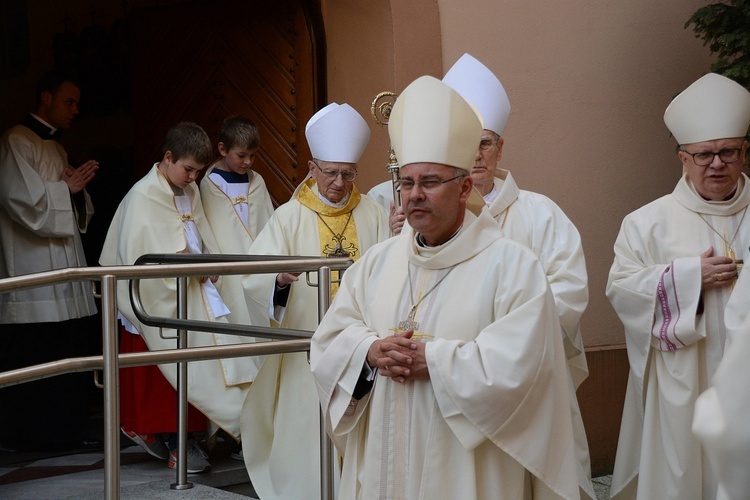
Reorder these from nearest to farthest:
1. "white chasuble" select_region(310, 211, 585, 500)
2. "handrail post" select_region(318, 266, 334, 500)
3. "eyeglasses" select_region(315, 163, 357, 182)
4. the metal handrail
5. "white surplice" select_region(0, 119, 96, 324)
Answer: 1. "white chasuble" select_region(310, 211, 585, 500)
2. the metal handrail
3. "handrail post" select_region(318, 266, 334, 500)
4. "eyeglasses" select_region(315, 163, 357, 182)
5. "white surplice" select_region(0, 119, 96, 324)

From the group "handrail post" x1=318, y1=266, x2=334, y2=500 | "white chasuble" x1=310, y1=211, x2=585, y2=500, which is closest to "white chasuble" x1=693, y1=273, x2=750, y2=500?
"white chasuble" x1=310, y1=211, x2=585, y2=500

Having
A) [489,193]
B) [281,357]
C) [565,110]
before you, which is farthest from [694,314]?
[565,110]

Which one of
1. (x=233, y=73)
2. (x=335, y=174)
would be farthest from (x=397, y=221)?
(x=233, y=73)

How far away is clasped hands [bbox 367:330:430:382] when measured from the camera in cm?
356

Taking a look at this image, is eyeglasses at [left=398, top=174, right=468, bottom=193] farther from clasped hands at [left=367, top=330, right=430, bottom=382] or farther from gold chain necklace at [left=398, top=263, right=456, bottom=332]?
clasped hands at [left=367, top=330, right=430, bottom=382]

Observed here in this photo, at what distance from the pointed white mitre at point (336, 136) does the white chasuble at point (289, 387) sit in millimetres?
280

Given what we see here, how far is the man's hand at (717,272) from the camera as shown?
16.6 feet

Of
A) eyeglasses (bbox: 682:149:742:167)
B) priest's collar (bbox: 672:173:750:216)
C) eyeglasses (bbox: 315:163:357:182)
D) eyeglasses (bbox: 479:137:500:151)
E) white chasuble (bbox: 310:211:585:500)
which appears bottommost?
white chasuble (bbox: 310:211:585:500)

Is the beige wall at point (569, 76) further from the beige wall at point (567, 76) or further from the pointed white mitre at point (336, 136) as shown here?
the pointed white mitre at point (336, 136)

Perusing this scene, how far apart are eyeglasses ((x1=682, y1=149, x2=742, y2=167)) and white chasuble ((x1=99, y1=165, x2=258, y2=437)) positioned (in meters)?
2.70

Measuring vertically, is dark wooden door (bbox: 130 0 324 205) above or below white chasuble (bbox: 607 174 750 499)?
above

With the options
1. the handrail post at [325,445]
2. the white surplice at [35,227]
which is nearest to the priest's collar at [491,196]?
the handrail post at [325,445]

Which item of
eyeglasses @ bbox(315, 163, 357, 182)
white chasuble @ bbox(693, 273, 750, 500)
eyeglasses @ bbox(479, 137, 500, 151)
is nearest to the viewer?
white chasuble @ bbox(693, 273, 750, 500)

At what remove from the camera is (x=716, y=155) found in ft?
17.5
